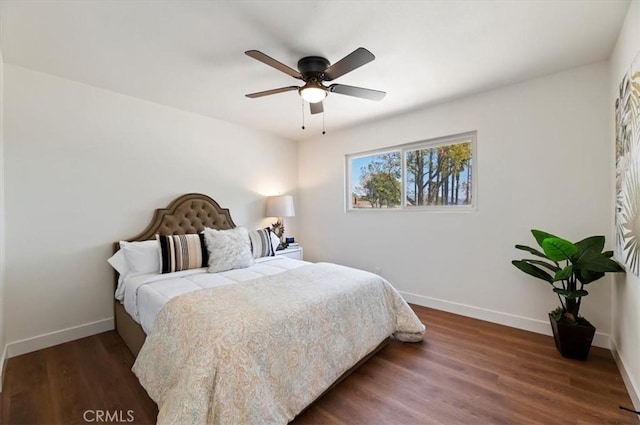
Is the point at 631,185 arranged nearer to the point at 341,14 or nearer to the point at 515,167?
the point at 515,167

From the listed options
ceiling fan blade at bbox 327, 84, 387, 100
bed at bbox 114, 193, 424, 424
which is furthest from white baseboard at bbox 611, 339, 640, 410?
ceiling fan blade at bbox 327, 84, 387, 100

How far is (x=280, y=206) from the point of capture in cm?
414

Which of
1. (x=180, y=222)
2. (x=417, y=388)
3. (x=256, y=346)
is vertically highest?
(x=180, y=222)

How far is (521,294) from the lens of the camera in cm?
276

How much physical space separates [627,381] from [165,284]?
351 cm

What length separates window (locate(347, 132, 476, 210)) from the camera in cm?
321

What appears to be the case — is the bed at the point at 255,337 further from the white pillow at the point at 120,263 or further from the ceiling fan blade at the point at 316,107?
the ceiling fan blade at the point at 316,107

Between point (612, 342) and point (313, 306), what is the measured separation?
2.60 metres

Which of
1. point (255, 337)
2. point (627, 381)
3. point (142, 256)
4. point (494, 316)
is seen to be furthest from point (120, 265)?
point (627, 381)

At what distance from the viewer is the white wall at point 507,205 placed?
240 centimetres

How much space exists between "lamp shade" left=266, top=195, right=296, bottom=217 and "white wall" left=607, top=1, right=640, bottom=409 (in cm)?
351

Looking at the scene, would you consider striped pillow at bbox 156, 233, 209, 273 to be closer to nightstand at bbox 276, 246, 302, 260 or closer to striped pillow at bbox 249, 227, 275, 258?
striped pillow at bbox 249, 227, 275, 258

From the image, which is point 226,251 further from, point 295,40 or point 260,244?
point 295,40

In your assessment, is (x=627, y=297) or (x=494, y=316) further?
(x=494, y=316)
